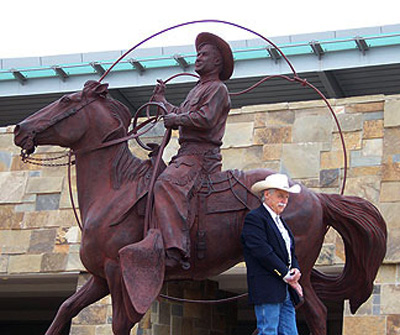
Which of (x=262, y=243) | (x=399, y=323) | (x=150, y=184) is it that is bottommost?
(x=399, y=323)

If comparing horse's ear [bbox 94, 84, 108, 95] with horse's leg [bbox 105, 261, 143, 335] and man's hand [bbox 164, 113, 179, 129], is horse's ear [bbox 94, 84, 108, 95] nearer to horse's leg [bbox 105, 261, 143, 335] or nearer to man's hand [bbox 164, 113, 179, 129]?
man's hand [bbox 164, 113, 179, 129]

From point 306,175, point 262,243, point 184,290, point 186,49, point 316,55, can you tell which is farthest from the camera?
point 186,49

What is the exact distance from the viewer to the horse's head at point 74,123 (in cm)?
656

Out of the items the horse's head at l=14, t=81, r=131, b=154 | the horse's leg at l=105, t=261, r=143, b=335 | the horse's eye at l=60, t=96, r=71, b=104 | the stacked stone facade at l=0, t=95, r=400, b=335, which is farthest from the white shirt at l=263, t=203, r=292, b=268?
the stacked stone facade at l=0, t=95, r=400, b=335

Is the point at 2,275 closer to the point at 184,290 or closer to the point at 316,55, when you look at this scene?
the point at 184,290

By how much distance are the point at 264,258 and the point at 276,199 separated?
1.44 feet

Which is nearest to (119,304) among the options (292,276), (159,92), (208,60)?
(292,276)

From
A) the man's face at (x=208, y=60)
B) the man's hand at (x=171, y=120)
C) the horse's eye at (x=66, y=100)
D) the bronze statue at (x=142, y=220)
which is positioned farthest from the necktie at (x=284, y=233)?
the horse's eye at (x=66, y=100)

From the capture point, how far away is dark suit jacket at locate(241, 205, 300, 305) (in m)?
5.54

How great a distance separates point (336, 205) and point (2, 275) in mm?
7890

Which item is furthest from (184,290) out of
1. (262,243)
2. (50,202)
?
(262,243)

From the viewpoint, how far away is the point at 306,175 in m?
12.0

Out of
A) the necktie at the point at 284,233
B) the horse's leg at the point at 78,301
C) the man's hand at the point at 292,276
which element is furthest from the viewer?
the horse's leg at the point at 78,301

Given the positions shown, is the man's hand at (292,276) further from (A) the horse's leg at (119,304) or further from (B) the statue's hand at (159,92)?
(B) the statue's hand at (159,92)
